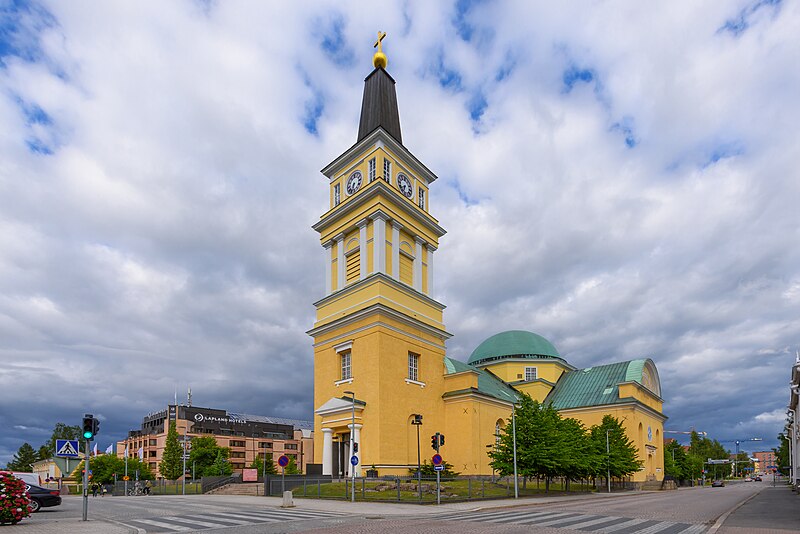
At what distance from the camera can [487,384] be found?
52.6 metres

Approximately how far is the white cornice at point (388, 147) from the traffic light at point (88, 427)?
100ft

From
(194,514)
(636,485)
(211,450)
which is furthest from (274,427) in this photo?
(194,514)

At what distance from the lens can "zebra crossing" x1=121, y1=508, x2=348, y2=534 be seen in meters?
16.4

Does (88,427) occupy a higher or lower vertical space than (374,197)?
lower

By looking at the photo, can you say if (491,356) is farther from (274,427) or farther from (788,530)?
(274,427)

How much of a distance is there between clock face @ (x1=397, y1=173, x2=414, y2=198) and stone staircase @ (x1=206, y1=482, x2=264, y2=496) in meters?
24.8

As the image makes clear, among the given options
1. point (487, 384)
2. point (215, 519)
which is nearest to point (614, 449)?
point (487, 384)

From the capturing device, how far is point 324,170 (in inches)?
1922

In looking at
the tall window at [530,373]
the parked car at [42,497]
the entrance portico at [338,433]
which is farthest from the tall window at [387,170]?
the tall window at [530,373]

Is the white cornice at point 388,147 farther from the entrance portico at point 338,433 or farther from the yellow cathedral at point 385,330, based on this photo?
the entrance portico at point 338,433

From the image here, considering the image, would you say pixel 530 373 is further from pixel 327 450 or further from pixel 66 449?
pixel 66 449

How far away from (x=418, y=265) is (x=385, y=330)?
838 centimetres

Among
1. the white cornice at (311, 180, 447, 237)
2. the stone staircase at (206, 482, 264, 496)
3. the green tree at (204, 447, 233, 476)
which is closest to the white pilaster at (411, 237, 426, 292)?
the white cornice at (311, 180, 447, 237)

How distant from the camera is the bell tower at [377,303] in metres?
39.0
